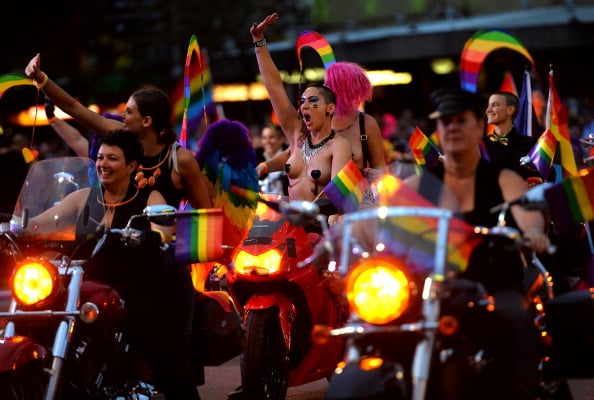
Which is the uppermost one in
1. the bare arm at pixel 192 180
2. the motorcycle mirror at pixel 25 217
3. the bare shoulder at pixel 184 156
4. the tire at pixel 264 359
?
the bare shoulder at pixel 184 156

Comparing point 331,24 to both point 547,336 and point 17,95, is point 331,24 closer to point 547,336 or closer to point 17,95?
point 17,95

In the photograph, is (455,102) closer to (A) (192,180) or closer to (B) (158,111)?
(A) (192,180)

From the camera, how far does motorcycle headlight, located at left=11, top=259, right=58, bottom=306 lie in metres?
6.47

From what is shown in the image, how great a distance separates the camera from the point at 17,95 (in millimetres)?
36844

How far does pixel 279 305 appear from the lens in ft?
27.3

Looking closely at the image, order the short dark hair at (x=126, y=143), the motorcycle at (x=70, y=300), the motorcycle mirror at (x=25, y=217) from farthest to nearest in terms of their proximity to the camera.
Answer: the short dark hair at (x=126, y=143), the motorcycle mirror at (x=25, y=217), the motorcycle at (x=70, y=300)

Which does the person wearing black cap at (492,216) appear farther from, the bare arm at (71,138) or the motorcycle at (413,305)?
the bare arm at (71,138)

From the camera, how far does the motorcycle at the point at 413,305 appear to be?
5363 millimetres

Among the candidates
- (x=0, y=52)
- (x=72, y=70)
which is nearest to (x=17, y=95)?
(x=72, y=70)

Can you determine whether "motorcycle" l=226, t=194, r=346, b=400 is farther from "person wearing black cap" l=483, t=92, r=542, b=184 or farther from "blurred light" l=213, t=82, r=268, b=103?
"blurred light" l=213, t=82, r=268, b=103

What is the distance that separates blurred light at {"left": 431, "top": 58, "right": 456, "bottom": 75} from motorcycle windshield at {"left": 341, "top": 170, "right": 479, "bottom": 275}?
2834cm

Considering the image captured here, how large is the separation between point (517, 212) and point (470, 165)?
0.31 meters

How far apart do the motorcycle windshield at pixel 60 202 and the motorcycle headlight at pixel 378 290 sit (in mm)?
1753

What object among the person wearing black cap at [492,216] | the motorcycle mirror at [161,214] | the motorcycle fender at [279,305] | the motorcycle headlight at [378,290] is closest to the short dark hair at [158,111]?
the motorcycle fender at [279,305]
